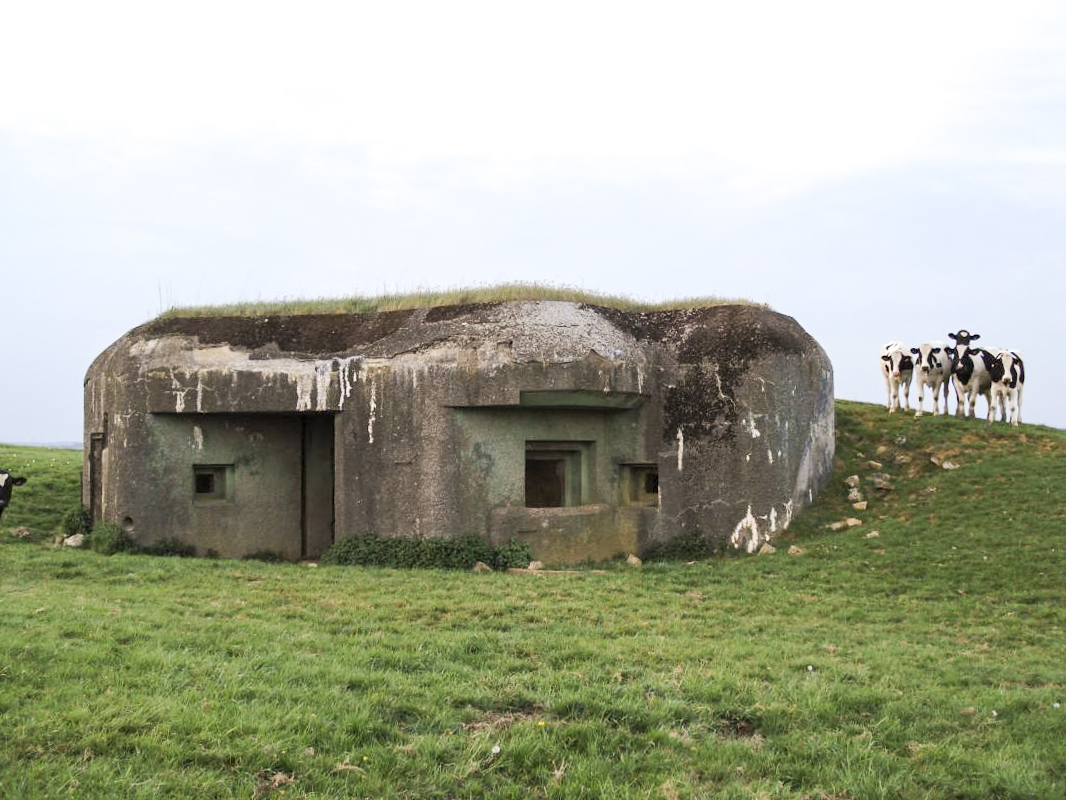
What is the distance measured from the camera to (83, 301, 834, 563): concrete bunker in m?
14.5

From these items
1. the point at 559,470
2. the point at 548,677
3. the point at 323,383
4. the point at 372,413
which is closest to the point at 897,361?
the point at 559,470

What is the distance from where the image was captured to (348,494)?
1476 centimetres

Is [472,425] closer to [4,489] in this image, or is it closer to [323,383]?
[323,383]

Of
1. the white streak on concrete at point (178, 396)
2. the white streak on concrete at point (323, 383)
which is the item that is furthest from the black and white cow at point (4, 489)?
the white streak on concrete at point (323, 383)

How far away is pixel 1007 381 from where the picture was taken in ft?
62.4

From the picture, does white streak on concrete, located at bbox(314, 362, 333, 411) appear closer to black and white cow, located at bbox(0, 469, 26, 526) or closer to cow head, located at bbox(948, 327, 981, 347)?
black and white cow, located at bbox(0, 469, 26, 526)

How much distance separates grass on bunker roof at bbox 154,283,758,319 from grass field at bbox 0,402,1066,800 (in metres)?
4.18

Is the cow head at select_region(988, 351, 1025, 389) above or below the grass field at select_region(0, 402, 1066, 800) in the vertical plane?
above

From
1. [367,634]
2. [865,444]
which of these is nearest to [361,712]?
[367,634]

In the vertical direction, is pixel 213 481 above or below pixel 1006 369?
below

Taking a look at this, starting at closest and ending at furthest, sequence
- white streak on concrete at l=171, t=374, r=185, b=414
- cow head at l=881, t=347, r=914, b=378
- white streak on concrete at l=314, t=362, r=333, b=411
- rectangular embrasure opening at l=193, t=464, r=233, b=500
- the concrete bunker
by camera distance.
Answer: the concrete bunker < white streak on concrete at l=314, t=362, r=333, b=411 < white streak on concrete at l=171, t=374, r=185, b=414 < rectangular embrasure opening at l=193, t=464, r=233, b=500 < cow head at l=881, t=347, r=914, b=378

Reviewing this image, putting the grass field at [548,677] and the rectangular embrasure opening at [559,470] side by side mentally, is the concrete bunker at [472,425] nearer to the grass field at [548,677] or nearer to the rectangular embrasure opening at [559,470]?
the rectangular embrasure opening at [559,470]

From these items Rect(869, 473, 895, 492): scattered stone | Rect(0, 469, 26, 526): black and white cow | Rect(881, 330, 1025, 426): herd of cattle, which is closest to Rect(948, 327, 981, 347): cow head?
Rect(881, 330, 1025, 426): herd of cattle

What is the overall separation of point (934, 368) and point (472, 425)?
9.87m
